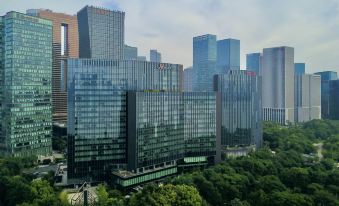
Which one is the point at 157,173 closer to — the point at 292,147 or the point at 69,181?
the point at 69,181

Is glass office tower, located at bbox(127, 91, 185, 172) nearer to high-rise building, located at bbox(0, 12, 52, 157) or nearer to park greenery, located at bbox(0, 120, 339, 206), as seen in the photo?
park greenery, located at bbox(0, 120, 339, 206)

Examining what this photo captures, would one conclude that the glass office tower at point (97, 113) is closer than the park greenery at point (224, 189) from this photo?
No

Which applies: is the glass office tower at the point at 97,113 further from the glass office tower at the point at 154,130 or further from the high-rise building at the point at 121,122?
the glass office tower at the point at 154,130

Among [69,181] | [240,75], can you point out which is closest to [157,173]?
[69,181]

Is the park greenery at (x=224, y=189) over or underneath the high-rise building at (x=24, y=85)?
underneath

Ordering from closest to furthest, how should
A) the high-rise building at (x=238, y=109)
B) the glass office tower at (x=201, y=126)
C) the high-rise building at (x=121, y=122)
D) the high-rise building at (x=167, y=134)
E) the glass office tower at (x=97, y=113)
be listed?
the glass office tower at (x=97, y=113) < the high-rise building at (x=121, y=122) < the high-rise building at (x=167, y=134) < the glass office tower at (x=201, y=126) < the high-rise building at (x=238, y=109)

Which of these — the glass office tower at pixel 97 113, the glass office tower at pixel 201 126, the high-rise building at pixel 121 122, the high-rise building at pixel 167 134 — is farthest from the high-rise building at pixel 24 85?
the glass office tower at pixel 201 126
